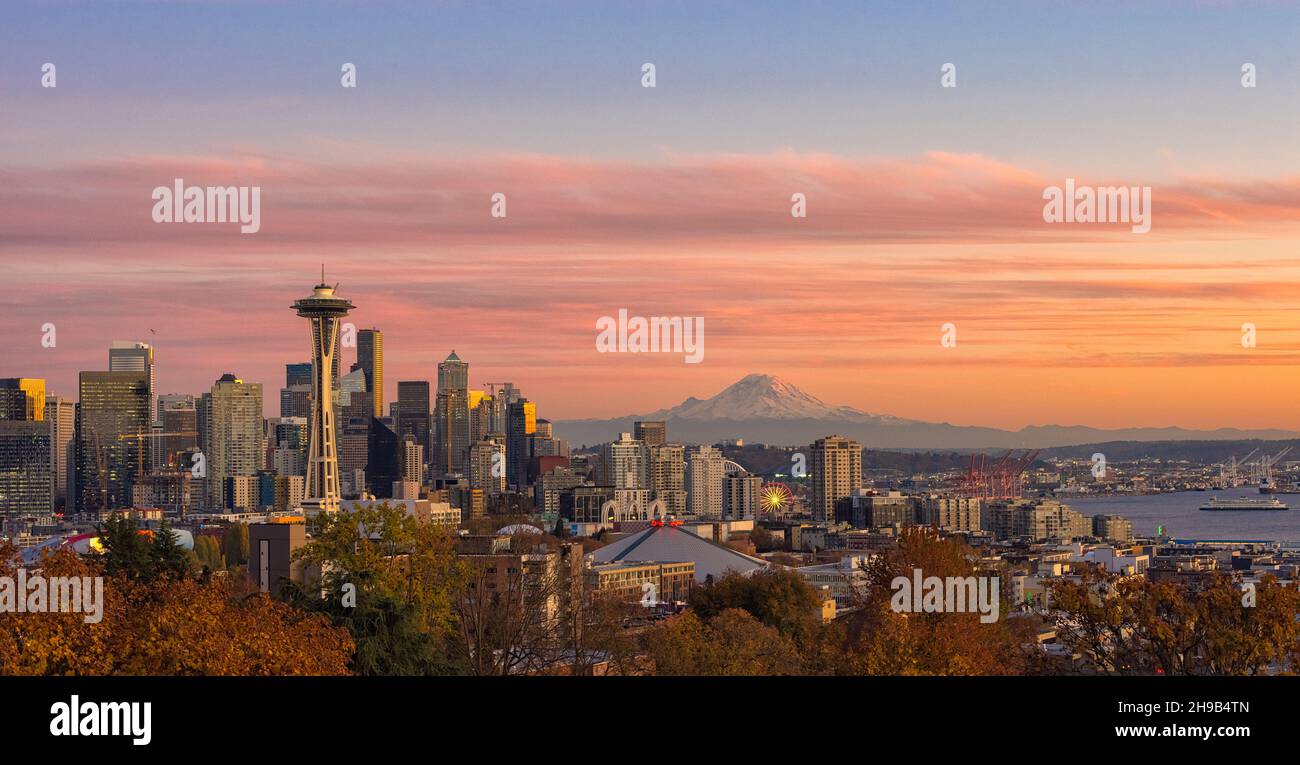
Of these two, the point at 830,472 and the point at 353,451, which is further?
the point at 353,451

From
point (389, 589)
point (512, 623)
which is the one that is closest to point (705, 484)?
point (512, 623)

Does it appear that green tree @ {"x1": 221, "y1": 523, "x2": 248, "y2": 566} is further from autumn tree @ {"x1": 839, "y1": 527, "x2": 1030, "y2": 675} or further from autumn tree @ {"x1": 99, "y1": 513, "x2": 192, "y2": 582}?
autumn tree @ {"x1": 839, "y1": 527, "x2": 1030, "y2": 675}

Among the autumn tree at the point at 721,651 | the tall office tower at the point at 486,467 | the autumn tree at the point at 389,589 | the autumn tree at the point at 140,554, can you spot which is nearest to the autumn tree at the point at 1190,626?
the autumn tree at the point at 721,651

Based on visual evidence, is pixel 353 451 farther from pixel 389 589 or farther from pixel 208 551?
pixel 389 589

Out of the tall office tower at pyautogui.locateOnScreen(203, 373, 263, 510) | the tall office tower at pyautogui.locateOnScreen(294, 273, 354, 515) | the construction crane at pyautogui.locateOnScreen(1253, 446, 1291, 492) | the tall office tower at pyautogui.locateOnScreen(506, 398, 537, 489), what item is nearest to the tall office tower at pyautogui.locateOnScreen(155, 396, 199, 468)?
the tall office tower at pyautogui.locateOnScreen(203, 373, 263, 510)
